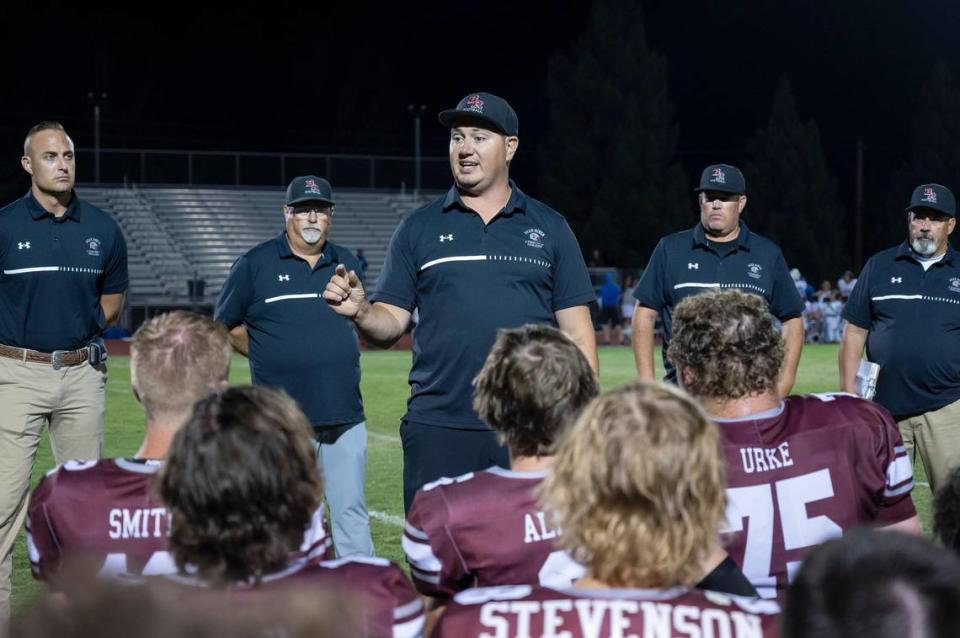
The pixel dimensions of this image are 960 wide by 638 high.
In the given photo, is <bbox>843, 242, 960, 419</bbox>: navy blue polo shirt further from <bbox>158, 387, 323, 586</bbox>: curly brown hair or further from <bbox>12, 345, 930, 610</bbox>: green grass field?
<bbox>158, 387, 323, 586</bbox>: curly brown hair

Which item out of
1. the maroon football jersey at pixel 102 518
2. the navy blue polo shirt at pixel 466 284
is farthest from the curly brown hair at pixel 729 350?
the maroon football jersey at pixel 102 518

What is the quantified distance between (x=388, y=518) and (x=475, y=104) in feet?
12.1

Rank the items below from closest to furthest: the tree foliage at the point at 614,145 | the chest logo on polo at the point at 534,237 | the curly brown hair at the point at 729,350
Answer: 1. the curly brown hair at the point at 729,350
2. the chest logo on polo at the point at 534,237
3. the tree foliage at the point at 614,145

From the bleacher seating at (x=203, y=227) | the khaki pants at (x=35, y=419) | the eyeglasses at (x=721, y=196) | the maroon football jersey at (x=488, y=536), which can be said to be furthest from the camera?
the bleacher seating at (x=203, y=227)

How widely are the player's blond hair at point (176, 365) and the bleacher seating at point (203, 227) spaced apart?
1099 inches

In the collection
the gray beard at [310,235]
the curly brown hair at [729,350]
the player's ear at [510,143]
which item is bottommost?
the curly brown hair at [729,350]

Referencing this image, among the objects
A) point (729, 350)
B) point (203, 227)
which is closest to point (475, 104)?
point (729, 350)

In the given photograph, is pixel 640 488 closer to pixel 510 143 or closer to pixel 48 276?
pixel 510 143

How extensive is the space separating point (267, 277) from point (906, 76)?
5984cm

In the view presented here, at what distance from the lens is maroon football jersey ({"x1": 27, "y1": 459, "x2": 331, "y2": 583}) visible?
9.43 feet

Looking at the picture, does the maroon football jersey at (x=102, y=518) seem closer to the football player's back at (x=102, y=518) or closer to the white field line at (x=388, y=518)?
the football player's back at (x=102, y=518)

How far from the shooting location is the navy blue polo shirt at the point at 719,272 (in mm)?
6168

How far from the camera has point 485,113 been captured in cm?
468

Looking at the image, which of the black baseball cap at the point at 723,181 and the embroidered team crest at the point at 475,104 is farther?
the black baseball cap at the point at 723,181
